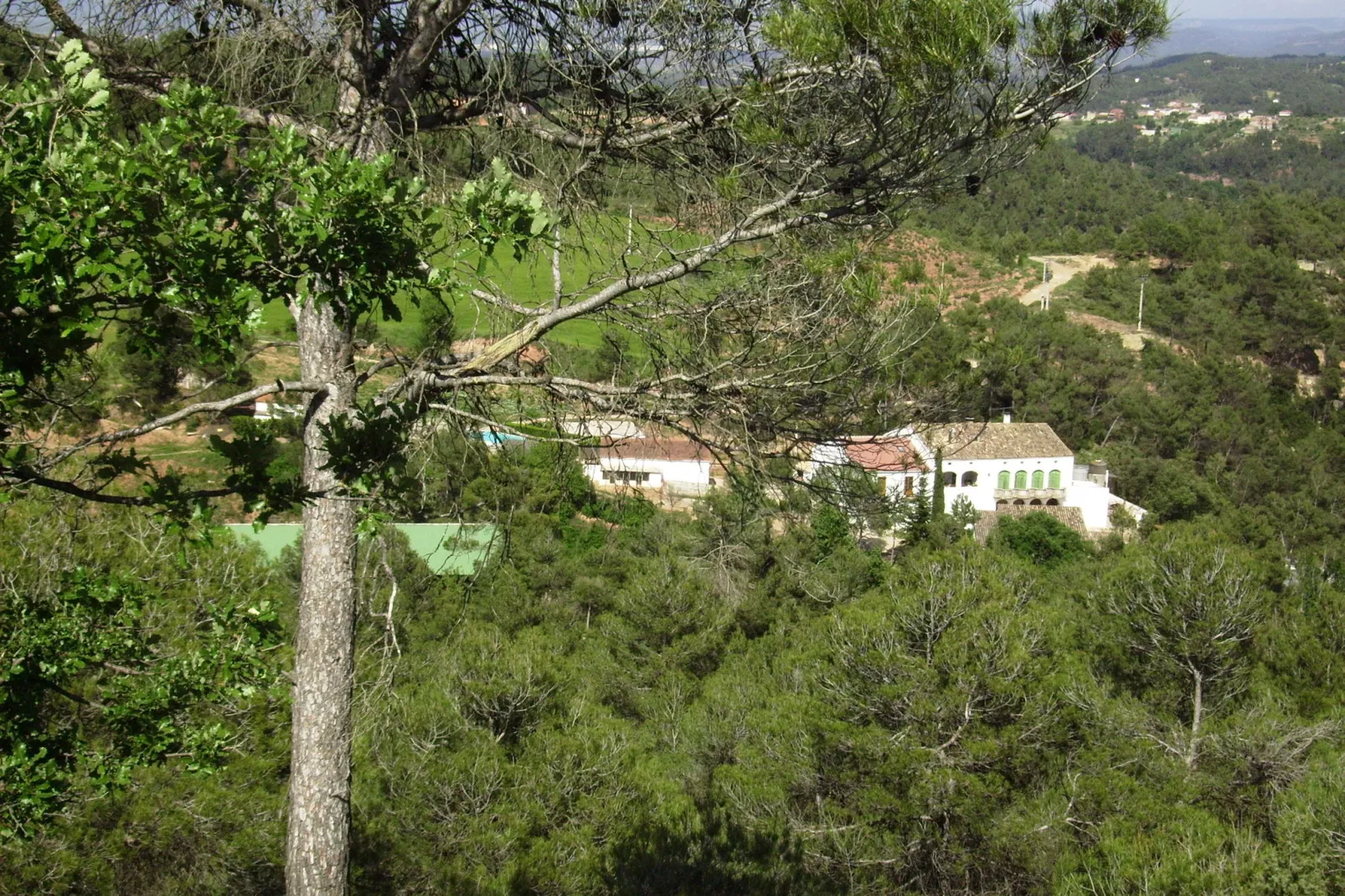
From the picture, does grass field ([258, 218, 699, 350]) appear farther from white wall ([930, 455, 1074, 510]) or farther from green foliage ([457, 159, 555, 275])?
white wall ([930, 455, 1074, 510])

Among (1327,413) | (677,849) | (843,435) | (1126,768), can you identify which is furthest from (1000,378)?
(1327,413)

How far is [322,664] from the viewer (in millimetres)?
2893

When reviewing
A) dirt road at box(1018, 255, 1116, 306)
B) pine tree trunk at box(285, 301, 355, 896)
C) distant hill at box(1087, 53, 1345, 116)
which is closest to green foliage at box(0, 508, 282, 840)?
pine tree trunk at box(285, 301, 355, 896)

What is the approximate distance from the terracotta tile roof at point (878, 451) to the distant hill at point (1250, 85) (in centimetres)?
14767

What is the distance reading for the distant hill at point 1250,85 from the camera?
14425 centimetres

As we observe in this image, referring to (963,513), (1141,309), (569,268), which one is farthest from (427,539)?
(1141,309)

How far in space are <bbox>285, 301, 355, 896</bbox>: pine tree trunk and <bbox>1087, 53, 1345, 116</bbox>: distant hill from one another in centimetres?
14880

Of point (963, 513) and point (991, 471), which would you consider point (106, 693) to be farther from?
point (991, 471)

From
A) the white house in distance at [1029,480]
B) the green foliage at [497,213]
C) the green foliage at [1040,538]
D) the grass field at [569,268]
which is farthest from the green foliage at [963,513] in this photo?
the green foliage at [497,213]

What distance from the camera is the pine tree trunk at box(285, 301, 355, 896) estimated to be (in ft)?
9.43

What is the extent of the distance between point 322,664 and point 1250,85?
190 meters

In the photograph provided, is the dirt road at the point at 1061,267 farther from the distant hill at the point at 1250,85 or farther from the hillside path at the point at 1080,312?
the distant hill at the point at 1250,85

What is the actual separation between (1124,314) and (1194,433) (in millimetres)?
13325

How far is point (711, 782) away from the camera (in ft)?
39.1
